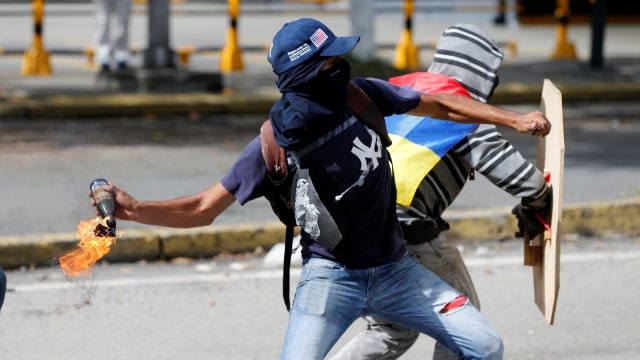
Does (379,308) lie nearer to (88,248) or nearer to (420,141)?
(420,141)

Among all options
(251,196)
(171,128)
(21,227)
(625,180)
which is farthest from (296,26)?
(171,128)

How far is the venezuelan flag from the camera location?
4.86m

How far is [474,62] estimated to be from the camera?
5.04 meters

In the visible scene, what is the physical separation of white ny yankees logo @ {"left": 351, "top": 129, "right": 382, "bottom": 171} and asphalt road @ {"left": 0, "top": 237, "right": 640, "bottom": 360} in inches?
85.6

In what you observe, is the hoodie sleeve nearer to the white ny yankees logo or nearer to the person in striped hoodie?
the person in striped hoodie

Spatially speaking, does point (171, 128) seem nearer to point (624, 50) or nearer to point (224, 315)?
point (224, 315)

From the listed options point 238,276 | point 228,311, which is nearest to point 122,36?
point 238,276

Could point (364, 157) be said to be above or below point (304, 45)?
below

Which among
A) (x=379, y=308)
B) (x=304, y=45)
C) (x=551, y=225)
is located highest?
(x=304, y=45)

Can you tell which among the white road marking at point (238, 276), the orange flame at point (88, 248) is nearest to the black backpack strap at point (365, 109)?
the orange flame at point (88, 248)

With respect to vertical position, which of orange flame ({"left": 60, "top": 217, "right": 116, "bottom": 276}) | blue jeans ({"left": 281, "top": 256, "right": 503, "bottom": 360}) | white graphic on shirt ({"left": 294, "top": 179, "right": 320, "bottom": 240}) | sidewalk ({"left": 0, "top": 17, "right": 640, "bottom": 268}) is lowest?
sidewalk ({"left": 0, "top": 17, "right": 640, "bottom": 268})

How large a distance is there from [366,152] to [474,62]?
95 cm

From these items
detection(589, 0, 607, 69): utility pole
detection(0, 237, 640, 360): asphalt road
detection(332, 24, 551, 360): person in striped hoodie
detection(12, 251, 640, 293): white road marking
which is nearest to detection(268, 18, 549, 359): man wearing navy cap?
detection(332, 24, 551, 360): person in striped hoodie

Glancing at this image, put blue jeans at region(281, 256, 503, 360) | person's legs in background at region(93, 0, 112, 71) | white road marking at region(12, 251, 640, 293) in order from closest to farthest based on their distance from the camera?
blue jeans at region(281, 256, 503, 360), white road marking at region(12, 251, 640, 293), person's legs in background at region(93, 0, 112, 71)
